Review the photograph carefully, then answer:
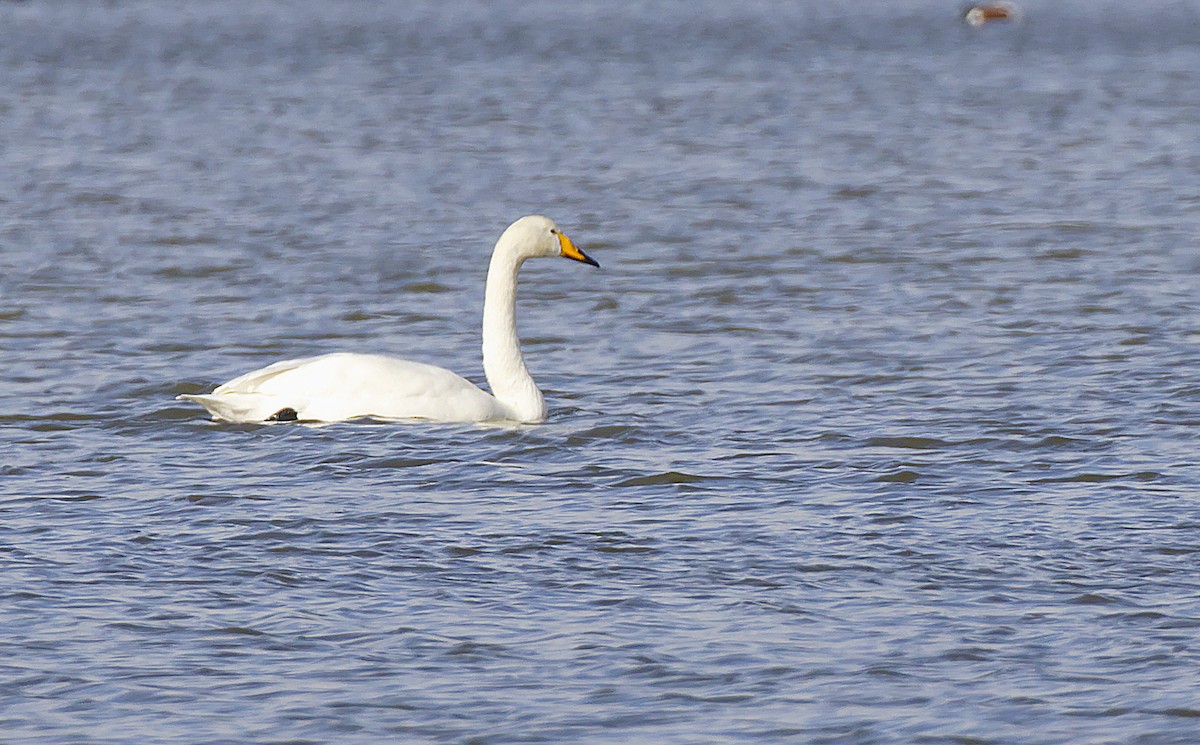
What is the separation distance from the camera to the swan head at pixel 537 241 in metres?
14.2

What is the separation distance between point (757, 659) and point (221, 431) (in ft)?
18.4

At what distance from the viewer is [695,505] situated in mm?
11125

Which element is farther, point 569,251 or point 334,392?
point 569,251

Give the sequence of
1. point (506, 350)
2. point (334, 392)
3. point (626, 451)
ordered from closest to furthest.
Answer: point (626, 451)
point (334, 392)
point (506, 350)

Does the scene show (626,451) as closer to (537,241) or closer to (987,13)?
(537,241)

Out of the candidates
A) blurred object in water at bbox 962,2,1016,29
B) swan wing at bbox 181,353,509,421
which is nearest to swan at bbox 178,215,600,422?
swan wing at bbox 181,353,509,421

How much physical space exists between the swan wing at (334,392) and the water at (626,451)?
153 millimetres

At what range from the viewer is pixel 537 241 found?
14234 millimetres

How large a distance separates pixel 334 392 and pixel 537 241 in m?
1.84

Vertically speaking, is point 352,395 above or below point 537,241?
below

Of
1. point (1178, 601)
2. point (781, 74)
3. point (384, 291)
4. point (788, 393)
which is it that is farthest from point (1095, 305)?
point (781, 74)

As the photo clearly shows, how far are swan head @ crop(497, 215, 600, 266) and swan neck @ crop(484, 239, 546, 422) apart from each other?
0.05 metres

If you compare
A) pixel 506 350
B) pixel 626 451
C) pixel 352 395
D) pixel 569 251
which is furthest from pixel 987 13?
pixel 626 451

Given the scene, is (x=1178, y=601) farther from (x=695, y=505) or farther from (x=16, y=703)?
(x=16, y=703)
